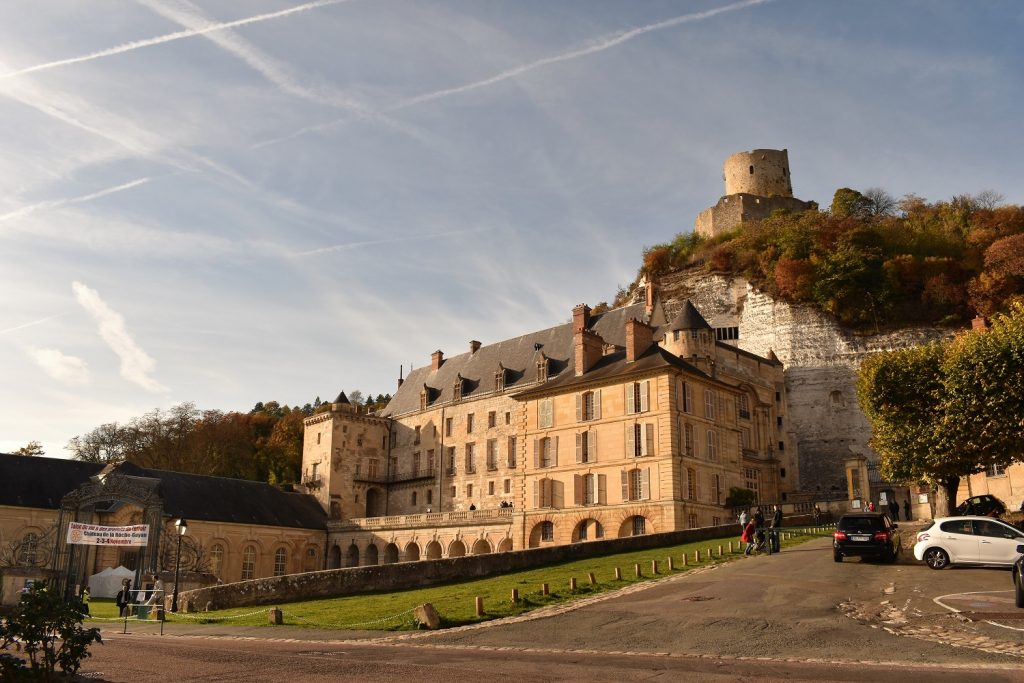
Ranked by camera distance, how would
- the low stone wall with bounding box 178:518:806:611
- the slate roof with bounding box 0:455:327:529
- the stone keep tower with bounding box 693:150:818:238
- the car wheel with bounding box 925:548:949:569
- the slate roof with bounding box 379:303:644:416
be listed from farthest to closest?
1. the stone keep tower with bounding box 693:150:818:238
2. the slate roof with bounding box 379:303:644:416
3. the slate roof with bounding box 0:455:327:529
4. the low stone wall with bounding box 178:518:806:611
5. the car wheel with bounding box 925:548:949:569

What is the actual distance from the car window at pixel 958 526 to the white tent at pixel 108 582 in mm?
31865

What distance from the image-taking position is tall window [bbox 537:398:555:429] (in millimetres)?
44625

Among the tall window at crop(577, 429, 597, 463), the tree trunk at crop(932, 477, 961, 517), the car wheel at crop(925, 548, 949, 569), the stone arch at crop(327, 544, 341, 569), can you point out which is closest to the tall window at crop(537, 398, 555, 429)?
the tall window at crop(577, 429, 597, 463)

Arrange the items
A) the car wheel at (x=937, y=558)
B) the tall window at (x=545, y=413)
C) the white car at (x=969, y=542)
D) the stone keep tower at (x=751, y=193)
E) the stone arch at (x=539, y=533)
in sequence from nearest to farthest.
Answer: the white car at (x=969, y=542) → the car wheel at (x=937, y=558) → the stone arch at (x=539, y=533) → the tall window at (x=545, y=413) → the stone keep tower at (x=751, y=193)

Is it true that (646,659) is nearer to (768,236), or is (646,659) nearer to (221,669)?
(221,669)

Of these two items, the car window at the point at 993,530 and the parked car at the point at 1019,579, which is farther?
the car window at the point at 993,530

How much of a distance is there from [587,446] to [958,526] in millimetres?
22689

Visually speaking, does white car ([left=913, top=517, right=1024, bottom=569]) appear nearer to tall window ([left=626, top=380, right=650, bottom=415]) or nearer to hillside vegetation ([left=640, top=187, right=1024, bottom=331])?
tall window ([left=626, top=380, right=650, bottom=415])

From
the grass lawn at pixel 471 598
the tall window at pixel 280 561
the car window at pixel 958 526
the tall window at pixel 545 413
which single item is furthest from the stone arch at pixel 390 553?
the car window at pixel 958 526

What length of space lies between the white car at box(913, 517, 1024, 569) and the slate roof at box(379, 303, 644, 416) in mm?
27868

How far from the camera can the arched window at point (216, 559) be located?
50219 mm

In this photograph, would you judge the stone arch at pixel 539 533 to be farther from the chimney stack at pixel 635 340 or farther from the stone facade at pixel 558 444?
the chimney stack at pixel 635 340

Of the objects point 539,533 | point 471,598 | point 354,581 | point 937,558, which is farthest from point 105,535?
point 937,558

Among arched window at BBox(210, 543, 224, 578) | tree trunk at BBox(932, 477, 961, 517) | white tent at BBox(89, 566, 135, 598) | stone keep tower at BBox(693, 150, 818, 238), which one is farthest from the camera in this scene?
stone keep tower at BBox(693, 150, 818, 238)
